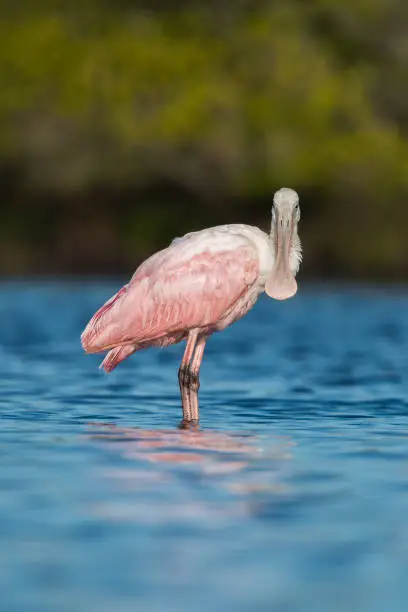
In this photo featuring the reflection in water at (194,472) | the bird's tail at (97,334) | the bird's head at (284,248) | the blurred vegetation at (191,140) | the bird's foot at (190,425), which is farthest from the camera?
the blurred vegetation at (191,140)

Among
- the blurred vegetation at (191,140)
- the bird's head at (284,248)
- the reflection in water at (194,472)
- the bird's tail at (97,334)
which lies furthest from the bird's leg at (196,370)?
the blurred vegetation at (191,140)

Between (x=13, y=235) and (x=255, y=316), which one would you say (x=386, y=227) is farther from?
(x=255, y=316)

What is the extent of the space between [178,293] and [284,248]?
0.85 m

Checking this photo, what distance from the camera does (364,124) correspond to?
4706 cm

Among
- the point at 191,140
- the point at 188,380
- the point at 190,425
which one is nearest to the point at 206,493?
the point at 190,425

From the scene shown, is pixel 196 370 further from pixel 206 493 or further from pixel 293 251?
pixel 206 493

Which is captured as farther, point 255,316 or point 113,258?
point 113,258

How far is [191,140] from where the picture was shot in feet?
152

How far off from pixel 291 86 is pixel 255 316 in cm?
1704

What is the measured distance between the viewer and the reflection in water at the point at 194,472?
28.0 feet

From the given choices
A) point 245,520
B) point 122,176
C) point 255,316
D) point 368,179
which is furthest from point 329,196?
point 245,520

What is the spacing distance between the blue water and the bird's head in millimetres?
931

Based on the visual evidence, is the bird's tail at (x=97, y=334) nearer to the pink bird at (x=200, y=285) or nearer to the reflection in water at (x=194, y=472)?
the pink bird at (x=200, y=285)

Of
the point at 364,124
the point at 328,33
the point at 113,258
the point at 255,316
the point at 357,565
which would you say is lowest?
the point at 357,565
